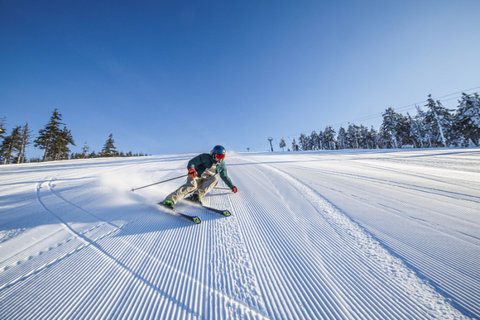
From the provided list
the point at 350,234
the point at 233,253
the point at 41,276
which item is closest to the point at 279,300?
the point at 233,253

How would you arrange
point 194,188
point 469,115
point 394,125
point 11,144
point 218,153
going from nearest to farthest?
point 194,188
point 218,153
point 469,115
point 11,144
point 394,125

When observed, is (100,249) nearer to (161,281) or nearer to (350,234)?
(161,281)

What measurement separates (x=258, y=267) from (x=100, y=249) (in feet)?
6.50

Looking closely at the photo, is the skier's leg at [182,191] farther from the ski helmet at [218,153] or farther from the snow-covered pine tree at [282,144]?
the snow-covered pine tree at [282,144]

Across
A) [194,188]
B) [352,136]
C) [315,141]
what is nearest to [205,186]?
[194,188]

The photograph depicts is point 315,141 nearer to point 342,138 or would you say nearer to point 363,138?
point 342,138

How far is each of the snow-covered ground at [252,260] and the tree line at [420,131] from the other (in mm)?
39635

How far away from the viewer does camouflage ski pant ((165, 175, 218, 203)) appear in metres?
3.19

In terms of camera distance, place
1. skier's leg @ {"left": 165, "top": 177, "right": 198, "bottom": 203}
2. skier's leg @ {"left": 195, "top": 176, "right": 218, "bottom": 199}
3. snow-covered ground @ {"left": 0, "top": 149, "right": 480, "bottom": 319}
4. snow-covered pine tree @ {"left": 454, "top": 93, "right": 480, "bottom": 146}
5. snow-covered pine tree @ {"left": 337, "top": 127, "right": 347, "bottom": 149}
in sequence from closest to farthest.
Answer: snow-covered ground @ {"left": 0, "top": 149, "right": 480, "bottom": 319}, skier's leg @ {"left": 165, "top": 177, "right": 198, "bottom": 203}, skier's leg @ {"left": 195, "top": 176, "right": 218, "bottom": 199}, snow-covered pine tree @ {"left": 454, "top": 93, "right": 480, "bottom": 146}, snow-covered pine tree @ {"left": 337, "top": 127, "right": 347, "bottom": 149}

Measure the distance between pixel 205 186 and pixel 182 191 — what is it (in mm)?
557

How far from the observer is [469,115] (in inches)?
1035

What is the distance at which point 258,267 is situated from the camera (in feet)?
5.32

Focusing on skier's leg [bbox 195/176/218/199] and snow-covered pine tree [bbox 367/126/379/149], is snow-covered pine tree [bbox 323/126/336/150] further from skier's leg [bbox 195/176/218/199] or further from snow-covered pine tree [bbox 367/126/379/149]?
skier's leg [bbox 195/176/218/199]

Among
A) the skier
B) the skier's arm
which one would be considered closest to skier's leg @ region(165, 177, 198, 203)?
the skier
